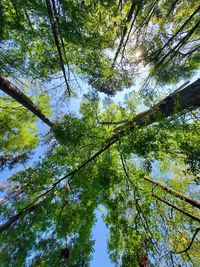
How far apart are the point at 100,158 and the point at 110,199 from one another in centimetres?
129

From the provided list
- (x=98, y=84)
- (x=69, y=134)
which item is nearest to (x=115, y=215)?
(x=69, y=134)

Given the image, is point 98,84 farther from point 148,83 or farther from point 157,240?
point 157,240

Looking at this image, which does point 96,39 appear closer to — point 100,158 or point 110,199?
point 100,158

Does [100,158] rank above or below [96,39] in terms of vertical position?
below

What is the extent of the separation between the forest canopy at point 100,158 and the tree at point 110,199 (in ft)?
0.09

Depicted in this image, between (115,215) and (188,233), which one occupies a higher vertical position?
(115,215)

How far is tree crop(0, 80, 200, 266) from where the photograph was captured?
4680 millimetres

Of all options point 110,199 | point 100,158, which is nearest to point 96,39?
point 100,158

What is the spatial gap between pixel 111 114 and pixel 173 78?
365 centimetres

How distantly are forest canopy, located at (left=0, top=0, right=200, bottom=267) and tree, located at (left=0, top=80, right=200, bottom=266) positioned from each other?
0.09 ft

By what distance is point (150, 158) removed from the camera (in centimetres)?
474

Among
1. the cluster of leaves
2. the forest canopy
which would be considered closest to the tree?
the forest canopy

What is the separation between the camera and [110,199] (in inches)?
239

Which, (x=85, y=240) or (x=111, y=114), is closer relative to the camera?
(x=85, y=240)
